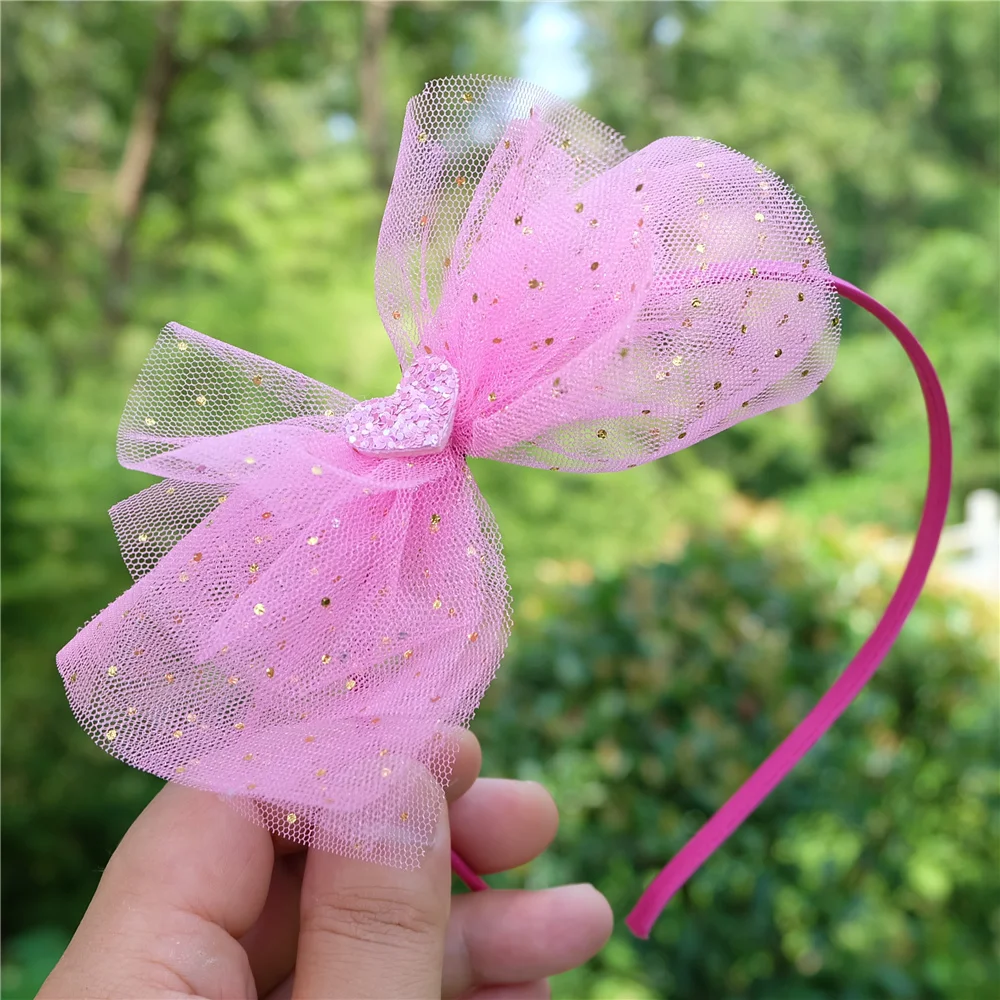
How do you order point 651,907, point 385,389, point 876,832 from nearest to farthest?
point 651,907 < point 876,832 < point 385,389

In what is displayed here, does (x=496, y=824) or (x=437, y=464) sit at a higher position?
(x=437, y=464)

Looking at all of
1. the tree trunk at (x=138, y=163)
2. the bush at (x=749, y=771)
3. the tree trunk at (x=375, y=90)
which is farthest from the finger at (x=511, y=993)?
the tree trunk at (x=375, y=90)

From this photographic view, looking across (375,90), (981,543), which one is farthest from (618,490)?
(375,90)

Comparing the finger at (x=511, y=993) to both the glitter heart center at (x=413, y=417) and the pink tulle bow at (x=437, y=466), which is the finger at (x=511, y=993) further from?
the glitter heart center at (x=413, y=417)

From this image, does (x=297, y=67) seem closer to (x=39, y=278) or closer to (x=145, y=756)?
(x=39, y=278)

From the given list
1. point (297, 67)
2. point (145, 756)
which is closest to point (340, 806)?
point (145, 756)

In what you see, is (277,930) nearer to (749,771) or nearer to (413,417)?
(413,417)

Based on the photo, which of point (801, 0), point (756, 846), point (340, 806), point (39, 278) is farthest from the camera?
point (801, 0)
